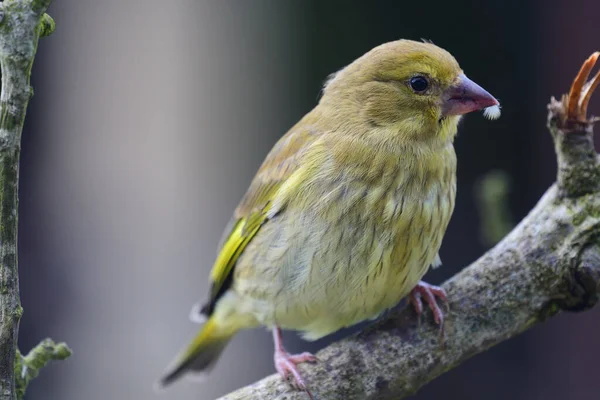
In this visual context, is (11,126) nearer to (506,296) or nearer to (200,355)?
(506,296)

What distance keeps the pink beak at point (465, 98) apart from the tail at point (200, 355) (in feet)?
3.97

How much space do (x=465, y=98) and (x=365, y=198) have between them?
1.32ft

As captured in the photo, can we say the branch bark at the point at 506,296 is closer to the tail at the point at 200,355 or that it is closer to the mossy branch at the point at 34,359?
the mossy branch at the point at 34,359

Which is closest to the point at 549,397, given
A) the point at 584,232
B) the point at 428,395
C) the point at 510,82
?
the point at 428,395

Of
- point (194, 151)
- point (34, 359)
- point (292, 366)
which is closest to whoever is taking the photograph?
point (34, 359)

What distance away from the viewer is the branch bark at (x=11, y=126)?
1.50m

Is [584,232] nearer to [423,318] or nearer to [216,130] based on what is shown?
[423,318]

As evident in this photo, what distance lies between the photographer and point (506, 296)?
7.63 feet

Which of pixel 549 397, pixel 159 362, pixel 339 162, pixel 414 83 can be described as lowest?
pixel 159 362

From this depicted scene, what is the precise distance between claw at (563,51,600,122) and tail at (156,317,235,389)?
1.43m

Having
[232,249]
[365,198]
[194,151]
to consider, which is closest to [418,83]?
[365,198]

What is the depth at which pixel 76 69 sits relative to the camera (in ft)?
15.7

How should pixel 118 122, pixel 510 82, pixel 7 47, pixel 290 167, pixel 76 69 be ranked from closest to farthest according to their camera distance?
pixel 7 47, pixel 290 167, pixel 510 82, pixel 76 69, pixel 118 122

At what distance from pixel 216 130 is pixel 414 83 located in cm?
309
